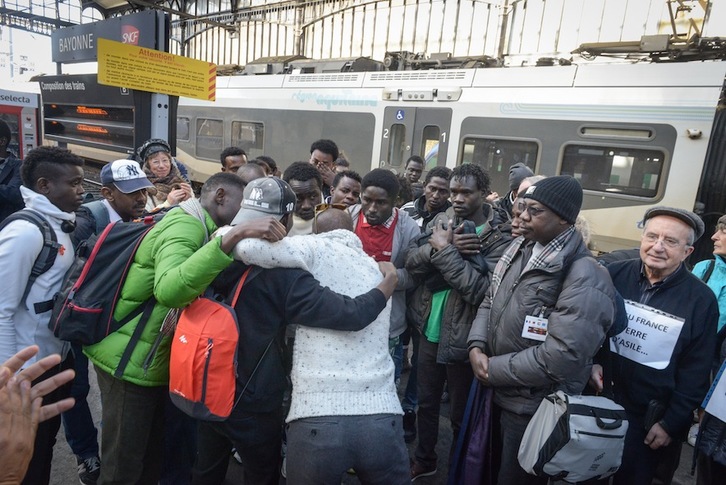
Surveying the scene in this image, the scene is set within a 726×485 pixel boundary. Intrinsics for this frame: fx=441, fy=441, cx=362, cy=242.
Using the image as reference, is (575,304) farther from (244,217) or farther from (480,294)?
(244,217)

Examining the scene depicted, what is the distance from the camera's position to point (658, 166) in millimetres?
5609

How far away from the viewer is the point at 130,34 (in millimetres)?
3064

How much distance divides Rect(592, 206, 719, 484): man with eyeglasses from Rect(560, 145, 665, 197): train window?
4.17 m

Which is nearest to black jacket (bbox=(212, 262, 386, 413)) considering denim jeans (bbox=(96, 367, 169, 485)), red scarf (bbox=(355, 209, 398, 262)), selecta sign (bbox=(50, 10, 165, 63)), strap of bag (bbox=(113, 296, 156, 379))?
strap of bag (bbox=(113, 296, 156, 379))

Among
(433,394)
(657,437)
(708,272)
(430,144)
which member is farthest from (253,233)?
(430,144)

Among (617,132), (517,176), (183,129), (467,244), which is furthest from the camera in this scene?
(183,129)

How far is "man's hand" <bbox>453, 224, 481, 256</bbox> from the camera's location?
2.53 meters

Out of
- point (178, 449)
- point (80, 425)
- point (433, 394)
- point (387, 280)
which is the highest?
point (387, 280)

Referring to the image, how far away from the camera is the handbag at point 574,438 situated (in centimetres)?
186

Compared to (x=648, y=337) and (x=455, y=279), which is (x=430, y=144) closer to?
(x=455, y=279)

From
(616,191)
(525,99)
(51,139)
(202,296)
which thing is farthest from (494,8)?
(202,296)

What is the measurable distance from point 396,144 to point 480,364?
20.2ft

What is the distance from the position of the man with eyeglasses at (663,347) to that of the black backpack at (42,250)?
2618 mm

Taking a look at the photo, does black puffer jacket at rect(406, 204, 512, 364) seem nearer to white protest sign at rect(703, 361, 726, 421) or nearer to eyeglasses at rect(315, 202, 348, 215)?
eyeglasses at rect(315, 202, 348, 215)
